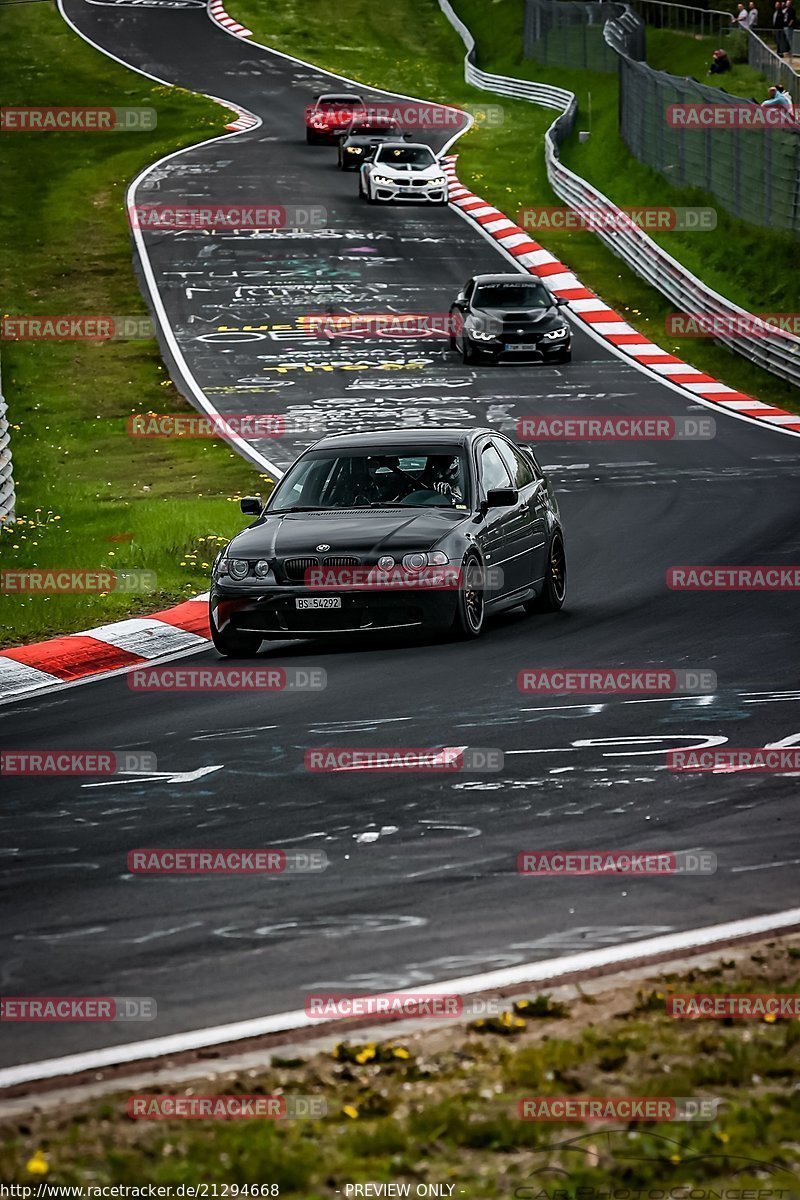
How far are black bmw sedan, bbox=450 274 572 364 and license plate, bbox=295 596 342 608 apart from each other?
1765cm

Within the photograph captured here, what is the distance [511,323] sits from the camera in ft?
100

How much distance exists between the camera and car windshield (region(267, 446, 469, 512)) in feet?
47.2

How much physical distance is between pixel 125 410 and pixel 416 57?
143 feet

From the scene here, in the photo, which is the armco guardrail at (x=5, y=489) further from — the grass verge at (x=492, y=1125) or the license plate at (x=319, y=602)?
the grass verge at (x=492, y=1125)

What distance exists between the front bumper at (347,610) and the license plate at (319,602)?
17 millimetres

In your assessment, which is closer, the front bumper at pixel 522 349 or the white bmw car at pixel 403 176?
the front bumper at pixel 522 349

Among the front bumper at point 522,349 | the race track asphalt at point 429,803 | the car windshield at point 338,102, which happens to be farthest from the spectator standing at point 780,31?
the race track asphalt at point 429,803

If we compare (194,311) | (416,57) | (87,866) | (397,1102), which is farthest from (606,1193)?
A: (416,57)

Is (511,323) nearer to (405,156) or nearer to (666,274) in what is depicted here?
(666,274)

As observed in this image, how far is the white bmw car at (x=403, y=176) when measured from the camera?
43.9 meters

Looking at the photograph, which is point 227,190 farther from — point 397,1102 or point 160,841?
point 397,1102

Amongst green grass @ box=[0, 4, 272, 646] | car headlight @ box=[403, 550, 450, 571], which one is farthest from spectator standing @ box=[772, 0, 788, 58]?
car headlight @ box=[403, 550, 450, 571]

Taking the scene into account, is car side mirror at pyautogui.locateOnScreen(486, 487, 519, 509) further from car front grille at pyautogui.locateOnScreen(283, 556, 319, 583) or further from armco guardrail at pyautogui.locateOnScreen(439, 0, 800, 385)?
armco guardrail at pyautogui.locateOnScreen(439, 0, 800, 385)

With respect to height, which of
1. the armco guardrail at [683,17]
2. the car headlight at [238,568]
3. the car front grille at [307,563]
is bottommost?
the car headlight at [238,568]
